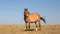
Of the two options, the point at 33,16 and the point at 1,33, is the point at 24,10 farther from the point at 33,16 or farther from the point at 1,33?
the point at 1,33

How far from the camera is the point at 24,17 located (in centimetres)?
2261

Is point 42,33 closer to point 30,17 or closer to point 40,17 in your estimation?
point 30,17

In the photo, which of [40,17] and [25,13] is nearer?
[25,13]

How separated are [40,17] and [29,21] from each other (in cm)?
237

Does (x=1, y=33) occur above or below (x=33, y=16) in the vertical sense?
below

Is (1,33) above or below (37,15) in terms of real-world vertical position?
below

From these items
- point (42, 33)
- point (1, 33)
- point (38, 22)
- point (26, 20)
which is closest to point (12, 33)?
point (1, 33)

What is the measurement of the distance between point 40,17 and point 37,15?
1.32m

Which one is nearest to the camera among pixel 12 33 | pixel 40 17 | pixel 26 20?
pixel 12 33

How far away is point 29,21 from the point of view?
22344 millimetres

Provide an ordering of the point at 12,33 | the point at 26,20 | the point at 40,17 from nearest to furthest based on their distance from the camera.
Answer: the point at 12,33
the point at 26,20
the point at 40,17

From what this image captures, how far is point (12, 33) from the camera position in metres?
18.4

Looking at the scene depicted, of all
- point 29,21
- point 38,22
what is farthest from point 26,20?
point 38,22

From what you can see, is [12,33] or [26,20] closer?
[12,33]
